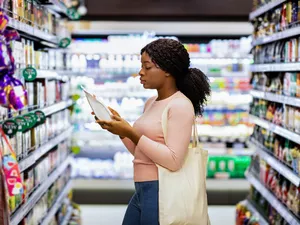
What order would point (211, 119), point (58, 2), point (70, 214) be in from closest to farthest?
point (58, 2), point (70, 214), point (211, 119)

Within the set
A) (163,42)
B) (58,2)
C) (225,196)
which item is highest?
(58,2)

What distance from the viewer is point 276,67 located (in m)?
4.77

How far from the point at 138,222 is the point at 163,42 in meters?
0.97

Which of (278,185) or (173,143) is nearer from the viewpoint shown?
(173,143)

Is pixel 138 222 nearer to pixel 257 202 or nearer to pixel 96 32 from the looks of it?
pixel 257 202

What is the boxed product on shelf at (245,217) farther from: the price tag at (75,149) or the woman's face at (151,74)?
the woman's face at (151,74)

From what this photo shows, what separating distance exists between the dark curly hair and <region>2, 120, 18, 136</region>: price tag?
2.58 feet

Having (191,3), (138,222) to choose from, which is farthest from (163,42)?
(191,3)

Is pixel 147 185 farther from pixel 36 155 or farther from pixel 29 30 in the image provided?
pixel 29 30

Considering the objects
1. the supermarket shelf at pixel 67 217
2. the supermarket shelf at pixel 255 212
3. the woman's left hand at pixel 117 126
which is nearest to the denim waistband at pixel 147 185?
the woman's left hand at pixel 117 126

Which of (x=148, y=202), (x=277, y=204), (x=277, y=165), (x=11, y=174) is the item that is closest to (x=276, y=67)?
(x=277, y=165)

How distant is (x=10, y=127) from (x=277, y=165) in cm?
240

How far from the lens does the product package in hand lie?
9.27ft

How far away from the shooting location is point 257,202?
5809 mm
